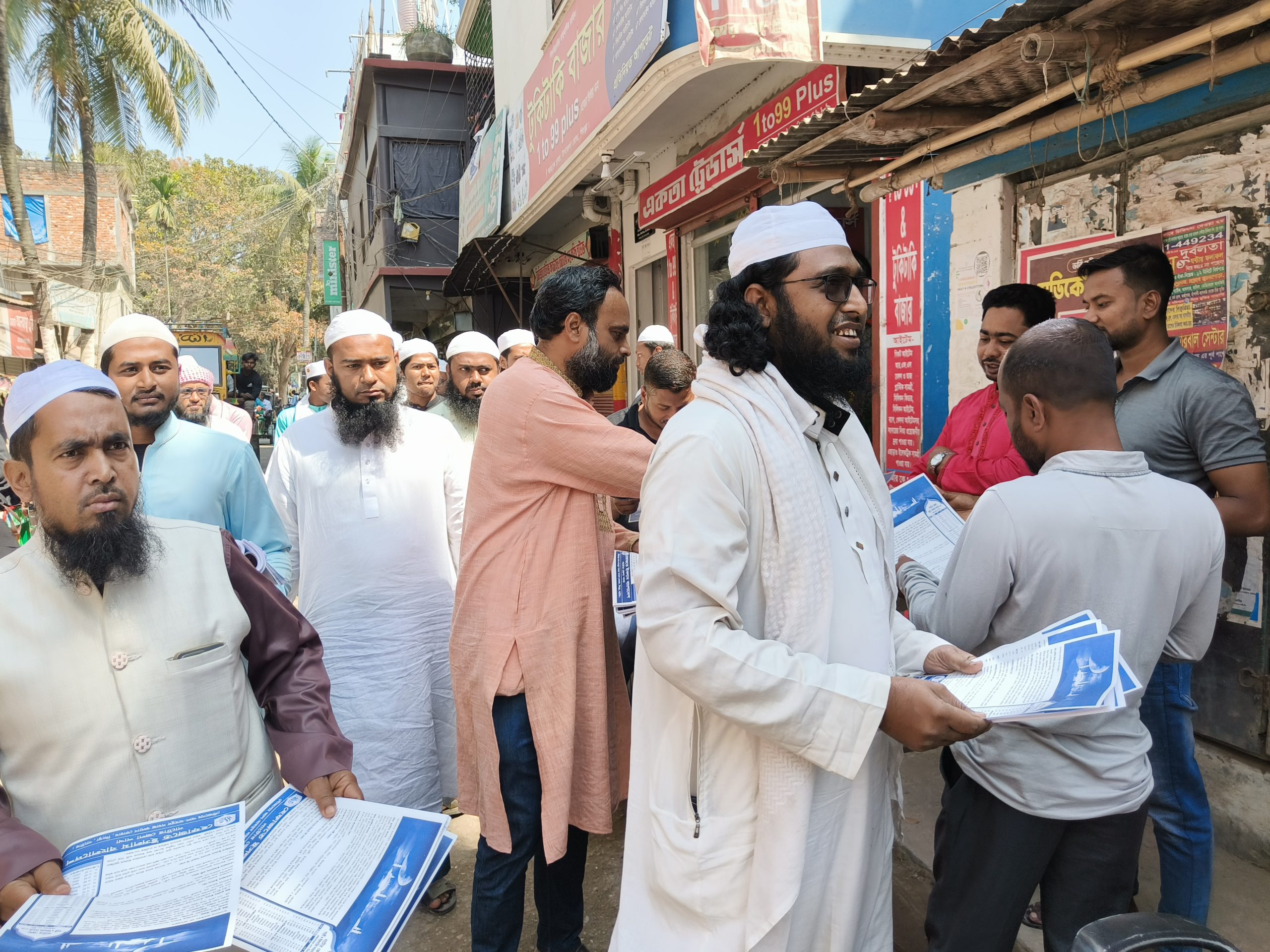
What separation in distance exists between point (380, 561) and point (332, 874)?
1.92 m

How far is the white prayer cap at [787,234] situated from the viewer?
67.1 inches

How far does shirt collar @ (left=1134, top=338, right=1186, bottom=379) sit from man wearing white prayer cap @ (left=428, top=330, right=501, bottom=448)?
365 cm

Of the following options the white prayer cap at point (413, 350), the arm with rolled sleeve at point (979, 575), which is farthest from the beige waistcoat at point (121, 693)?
the white prayer cap at point (413, 350)

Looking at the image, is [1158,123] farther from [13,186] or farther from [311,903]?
[13,186]

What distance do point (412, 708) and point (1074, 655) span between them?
2475 millimetres

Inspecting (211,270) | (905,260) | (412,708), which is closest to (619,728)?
(412,708)

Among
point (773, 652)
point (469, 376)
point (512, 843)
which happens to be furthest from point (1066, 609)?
point (469, 376)

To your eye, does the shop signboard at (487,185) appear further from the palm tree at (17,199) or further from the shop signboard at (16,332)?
the shop signboard at (16,332)

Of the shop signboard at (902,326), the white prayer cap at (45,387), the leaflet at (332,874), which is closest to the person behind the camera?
the leaflet at (332,874)

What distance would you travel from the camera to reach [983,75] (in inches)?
120

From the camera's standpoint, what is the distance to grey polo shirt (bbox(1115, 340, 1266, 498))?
97.1 inches

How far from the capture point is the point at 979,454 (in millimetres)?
3014

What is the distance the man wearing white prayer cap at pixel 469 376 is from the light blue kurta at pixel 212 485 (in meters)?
2.10

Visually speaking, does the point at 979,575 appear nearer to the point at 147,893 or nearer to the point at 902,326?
the point at 147,893
